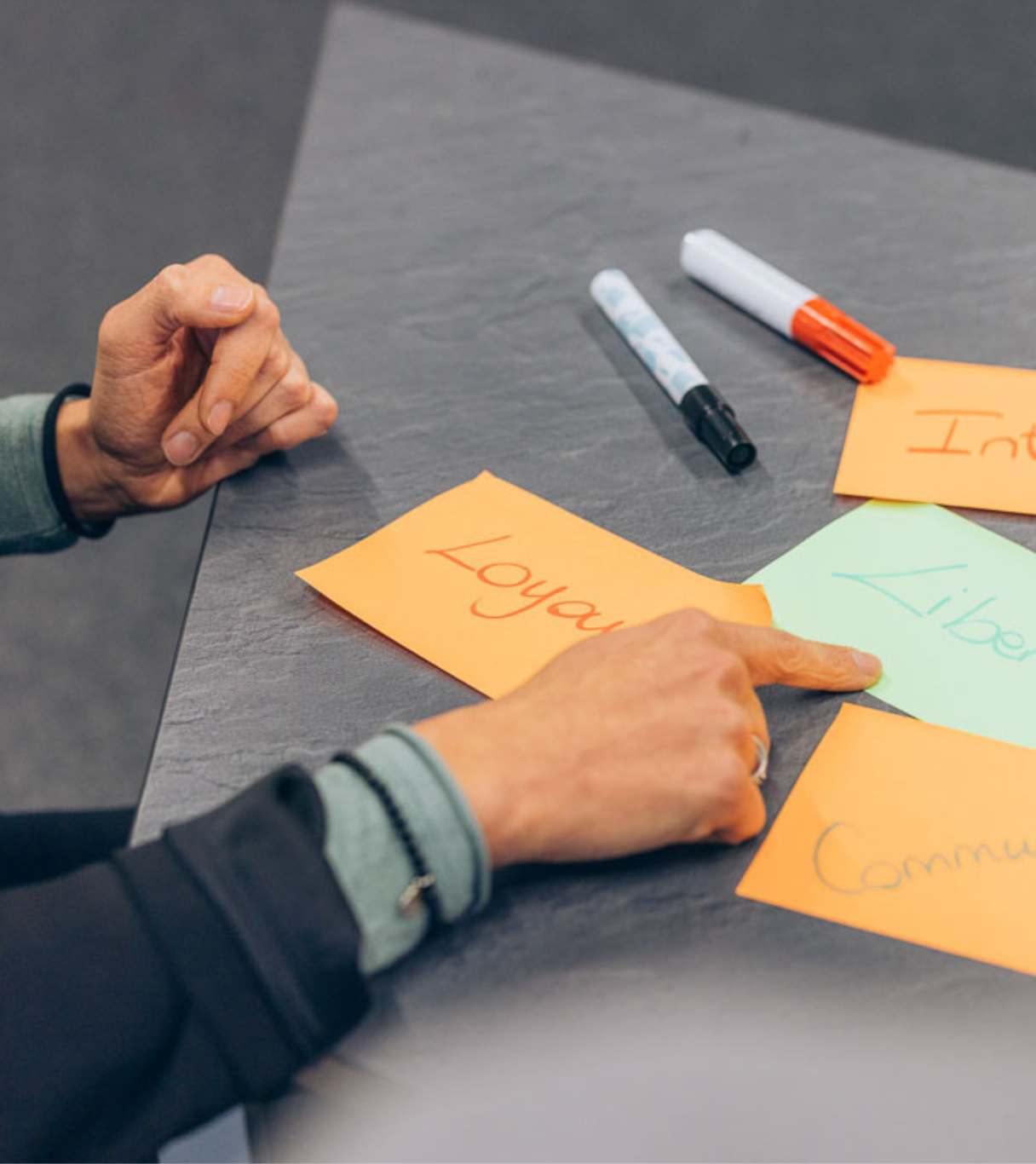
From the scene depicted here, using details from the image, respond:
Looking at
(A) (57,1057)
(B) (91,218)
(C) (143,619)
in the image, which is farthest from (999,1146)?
(B) (91,218)

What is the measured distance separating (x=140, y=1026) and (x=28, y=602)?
4.10ft

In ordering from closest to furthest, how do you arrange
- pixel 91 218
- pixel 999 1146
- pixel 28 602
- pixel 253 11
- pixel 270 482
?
pixel 999 1146 < pixel 270 482 < pixel 28 602 < pixel 91 218 < pixel 253 11

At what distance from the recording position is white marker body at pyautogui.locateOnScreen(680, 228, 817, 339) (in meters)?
0.85

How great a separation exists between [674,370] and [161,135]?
1661mm

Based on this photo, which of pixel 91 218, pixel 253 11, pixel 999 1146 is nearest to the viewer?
pixel 999 1146

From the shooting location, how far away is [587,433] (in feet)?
2.58

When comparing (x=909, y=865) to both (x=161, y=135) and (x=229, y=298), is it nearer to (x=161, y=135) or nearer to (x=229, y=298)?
(x=229, y=298)

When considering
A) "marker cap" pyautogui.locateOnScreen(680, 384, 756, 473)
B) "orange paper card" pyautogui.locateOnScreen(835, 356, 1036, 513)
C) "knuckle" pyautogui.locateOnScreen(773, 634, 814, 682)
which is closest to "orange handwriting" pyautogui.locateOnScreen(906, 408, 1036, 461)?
"orange paper card" pyautogui.locateOnScreen(835, 356, 1036, 513)

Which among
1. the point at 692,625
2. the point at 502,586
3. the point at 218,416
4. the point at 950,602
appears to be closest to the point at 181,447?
the point at 218,416

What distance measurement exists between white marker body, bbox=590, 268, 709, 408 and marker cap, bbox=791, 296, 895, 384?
0.08 metres

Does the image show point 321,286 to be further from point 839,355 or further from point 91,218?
point 91,218

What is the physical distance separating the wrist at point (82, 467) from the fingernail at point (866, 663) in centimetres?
49

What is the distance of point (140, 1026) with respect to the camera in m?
0.49

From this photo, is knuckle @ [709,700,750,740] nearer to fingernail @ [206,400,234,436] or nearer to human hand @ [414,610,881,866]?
human hand @ [414,610,881,866]
